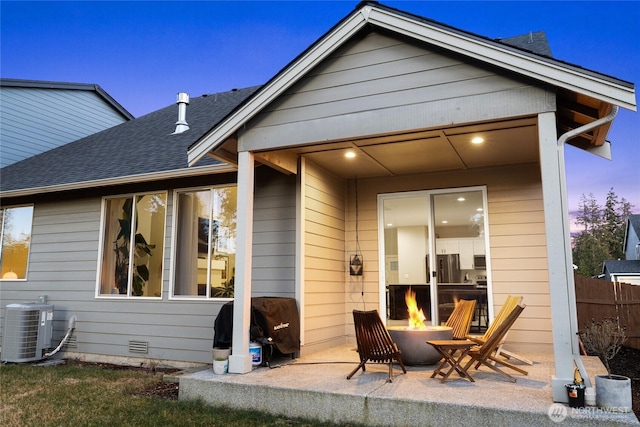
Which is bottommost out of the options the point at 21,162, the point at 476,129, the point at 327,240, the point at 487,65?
the point at 327,240

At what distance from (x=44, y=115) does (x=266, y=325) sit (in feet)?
29.8

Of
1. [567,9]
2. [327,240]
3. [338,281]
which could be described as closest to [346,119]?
[327,240]

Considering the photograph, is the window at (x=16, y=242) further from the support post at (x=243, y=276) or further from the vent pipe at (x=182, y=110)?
the support post at (x=243, y=276)

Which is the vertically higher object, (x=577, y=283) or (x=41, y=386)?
(x=577, y=283)

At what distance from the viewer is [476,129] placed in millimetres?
4801

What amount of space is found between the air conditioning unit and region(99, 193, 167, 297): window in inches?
39.9

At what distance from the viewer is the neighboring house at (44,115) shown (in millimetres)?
10266

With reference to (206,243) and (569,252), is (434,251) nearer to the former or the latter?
(569,252)

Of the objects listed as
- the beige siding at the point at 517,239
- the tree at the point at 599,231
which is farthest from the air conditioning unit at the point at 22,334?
the tree at the point at 599,231

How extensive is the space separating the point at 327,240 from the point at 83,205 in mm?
4262

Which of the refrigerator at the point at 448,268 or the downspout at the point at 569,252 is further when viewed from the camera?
the refrigerator at the point at 448,268

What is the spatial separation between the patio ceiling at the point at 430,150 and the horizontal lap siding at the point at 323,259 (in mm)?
348

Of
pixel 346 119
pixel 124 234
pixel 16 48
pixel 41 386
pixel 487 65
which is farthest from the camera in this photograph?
pixel 16 48

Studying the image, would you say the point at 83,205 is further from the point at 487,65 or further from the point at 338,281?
the point at 487,65
